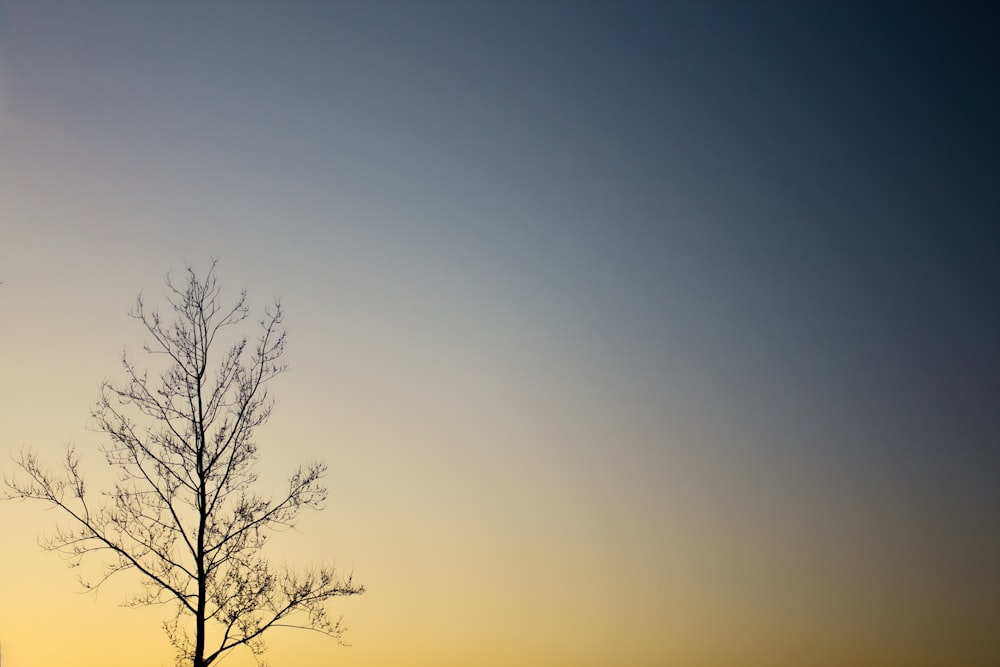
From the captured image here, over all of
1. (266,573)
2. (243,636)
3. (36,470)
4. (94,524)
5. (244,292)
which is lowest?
(243,636)

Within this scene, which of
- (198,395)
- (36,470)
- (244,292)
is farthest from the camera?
(244,292)

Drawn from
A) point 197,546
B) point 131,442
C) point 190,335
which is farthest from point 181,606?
→ point 190,335

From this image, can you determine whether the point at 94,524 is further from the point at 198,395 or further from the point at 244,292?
the point at 244,292

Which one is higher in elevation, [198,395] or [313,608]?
[198,395]

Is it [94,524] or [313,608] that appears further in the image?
[313,608]

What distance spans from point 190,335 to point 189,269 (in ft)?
5.54

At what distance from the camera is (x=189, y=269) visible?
20016mm

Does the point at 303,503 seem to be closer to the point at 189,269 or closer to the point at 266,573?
the point at 266,573

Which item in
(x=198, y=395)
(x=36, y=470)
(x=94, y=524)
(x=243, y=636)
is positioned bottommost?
(x=243, y=636)

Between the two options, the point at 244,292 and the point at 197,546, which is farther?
the point at 244,292

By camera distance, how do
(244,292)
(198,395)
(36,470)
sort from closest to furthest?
(36,470) < (198,395) < (244,292)

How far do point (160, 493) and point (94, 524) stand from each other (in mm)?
1386

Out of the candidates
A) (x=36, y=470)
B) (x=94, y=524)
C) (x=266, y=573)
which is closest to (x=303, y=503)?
(x=266, y=573)

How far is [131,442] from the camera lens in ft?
60.1
